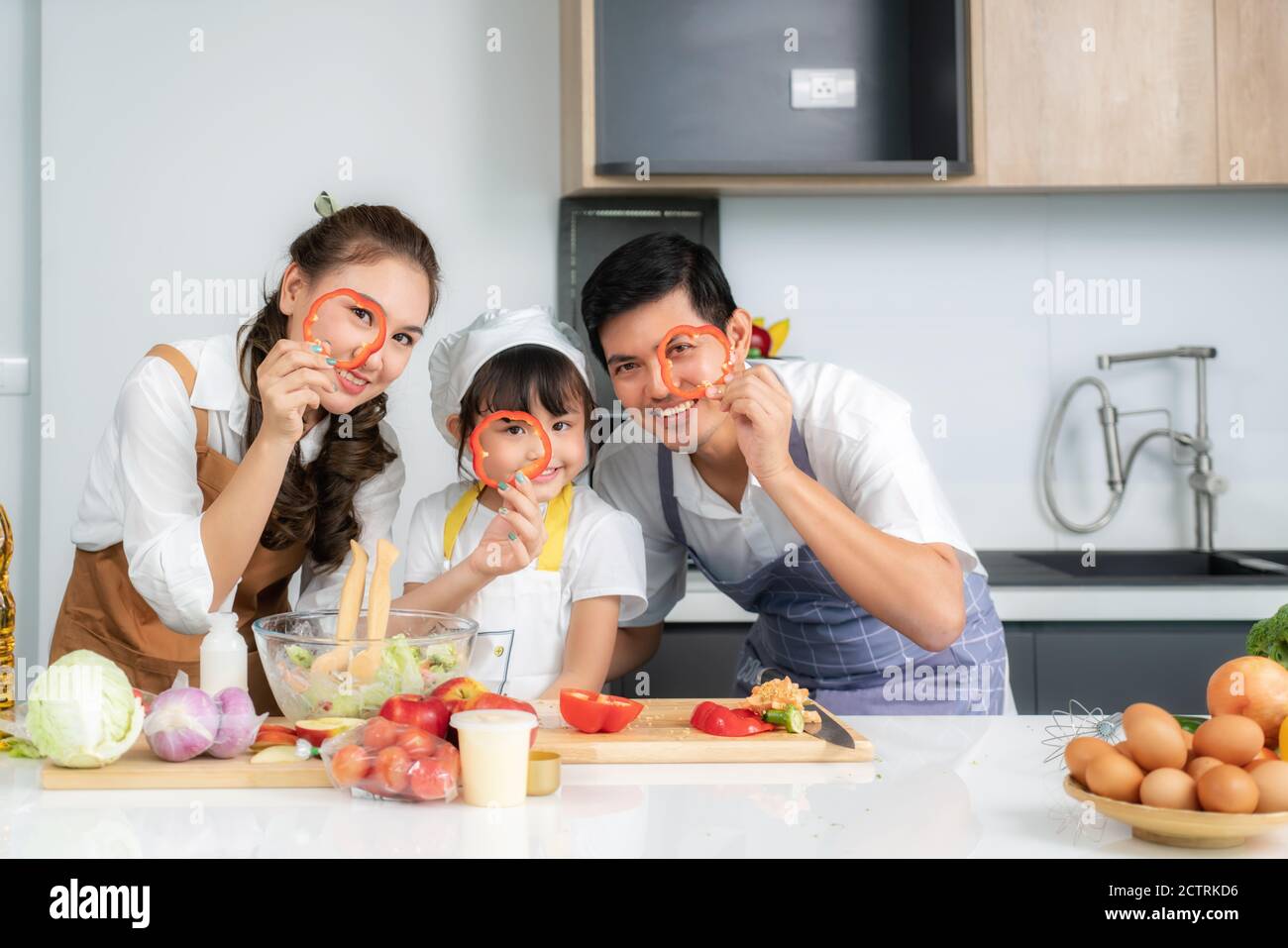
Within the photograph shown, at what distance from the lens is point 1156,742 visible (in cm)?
99

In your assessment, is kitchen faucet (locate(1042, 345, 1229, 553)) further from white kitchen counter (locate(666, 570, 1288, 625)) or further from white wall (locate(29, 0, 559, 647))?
white wall (locate(29, 0, 559, 647))

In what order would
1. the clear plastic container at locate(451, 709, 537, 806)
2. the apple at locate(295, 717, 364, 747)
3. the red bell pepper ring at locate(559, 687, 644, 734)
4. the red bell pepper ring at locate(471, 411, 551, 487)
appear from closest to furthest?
the clear plastic container at locate(451, 709, 537, 806)
the apple at locate(295, 717, 364, 747)
the red bell pepper ring at locate(559, 687, 644, 734)
the red bell pepper ring at locate(471, 411, 551, 487)

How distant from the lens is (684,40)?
300cm

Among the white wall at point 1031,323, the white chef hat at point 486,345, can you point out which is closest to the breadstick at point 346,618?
the white chef hat at point 486,345

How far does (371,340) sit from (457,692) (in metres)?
0.70

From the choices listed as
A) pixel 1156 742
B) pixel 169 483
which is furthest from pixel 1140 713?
pixel 169 483

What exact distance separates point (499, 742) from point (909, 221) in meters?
2.35

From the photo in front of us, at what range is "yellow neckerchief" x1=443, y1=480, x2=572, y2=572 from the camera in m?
1.88

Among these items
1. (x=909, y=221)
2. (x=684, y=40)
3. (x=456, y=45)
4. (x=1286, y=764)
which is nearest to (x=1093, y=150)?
(x=909, y=221)

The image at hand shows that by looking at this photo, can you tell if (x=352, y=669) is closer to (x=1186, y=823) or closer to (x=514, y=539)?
(x=514, y=539)

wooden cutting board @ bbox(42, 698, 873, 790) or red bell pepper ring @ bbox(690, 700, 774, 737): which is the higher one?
red bell pepper ring @ bbox(690, 700, 774, 737)

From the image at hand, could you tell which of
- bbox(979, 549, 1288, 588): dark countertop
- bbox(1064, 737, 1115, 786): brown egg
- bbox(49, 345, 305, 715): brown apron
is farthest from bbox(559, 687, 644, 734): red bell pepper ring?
bbox(979, 549, 1288, 588): dark countertop

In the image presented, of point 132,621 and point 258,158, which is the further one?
point 258,158

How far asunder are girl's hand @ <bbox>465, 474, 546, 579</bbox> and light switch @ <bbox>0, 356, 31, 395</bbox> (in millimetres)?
1789
